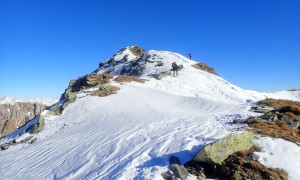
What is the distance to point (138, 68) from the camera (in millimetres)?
62062

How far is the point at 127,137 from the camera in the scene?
75.6 ft

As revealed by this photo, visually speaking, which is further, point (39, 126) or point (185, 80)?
point (185, 80)

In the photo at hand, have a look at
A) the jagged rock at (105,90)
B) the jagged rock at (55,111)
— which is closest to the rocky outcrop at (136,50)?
the jagged rock at (105,90)

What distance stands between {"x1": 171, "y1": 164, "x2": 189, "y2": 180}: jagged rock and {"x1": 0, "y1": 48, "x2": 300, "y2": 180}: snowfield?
37 cm

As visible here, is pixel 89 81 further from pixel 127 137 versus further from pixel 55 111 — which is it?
pixel 127 137

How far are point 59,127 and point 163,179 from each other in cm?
2059

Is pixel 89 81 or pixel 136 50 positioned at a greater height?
pixel 136 50

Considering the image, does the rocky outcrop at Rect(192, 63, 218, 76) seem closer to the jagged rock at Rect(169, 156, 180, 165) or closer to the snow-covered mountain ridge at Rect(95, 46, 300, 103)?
the snow-covered mountain ridge at Rect(95, 46, 300, 103)

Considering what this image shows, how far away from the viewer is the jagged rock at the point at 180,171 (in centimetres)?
1489

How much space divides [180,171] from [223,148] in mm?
2642

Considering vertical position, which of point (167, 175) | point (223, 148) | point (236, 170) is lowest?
point (167, 175)

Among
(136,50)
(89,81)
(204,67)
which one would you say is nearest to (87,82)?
(89,81)

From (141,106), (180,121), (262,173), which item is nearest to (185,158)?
(262,173)

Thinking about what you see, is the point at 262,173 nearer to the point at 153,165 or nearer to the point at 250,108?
the point at 153,165
